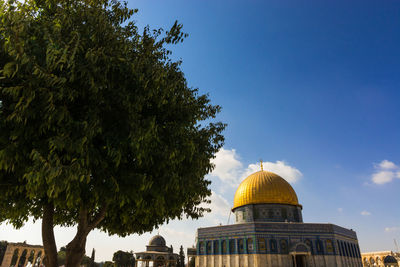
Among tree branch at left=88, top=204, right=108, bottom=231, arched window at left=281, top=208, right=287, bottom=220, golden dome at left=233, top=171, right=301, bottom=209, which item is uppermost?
golden dome at left=233, top=171, right=301, bottom=209

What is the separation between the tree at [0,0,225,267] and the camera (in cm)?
555

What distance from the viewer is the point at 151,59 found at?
309 inches

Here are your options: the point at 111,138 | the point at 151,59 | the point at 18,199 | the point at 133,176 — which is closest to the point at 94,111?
the point at 111,138

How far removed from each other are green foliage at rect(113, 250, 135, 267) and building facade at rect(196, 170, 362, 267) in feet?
121

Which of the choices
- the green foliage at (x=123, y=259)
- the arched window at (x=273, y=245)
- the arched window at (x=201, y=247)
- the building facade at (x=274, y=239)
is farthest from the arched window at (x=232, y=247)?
the green foliage at (x=123, y=259)

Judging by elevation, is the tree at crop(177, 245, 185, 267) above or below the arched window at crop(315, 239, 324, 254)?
below

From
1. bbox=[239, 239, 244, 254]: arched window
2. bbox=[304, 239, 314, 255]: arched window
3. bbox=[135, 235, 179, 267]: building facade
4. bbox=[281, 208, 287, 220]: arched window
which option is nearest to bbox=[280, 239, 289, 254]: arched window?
bbox=[304, 239, 314, 255]: arched window

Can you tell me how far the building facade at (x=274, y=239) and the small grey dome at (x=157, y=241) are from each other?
17592 millimetres

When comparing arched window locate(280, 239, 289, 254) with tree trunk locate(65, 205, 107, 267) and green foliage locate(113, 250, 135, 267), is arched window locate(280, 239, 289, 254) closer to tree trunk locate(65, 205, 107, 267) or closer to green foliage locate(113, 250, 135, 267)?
tree trunk locate(65, 205, 107, 267)

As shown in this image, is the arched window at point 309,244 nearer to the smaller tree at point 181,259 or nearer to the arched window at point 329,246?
the arched window at point 329,246

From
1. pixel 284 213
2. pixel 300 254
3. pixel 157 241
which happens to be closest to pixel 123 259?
pixel 157 241

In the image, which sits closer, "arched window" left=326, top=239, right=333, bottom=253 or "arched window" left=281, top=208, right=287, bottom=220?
"arched window" left=326, top=239, right=333, bottom=253

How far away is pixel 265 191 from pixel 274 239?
6.92 meters

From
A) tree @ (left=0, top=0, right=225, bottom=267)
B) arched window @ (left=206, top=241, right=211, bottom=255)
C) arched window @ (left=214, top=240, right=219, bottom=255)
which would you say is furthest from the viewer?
arched window @ (left=206, top=241, right=211, bottom=255)
